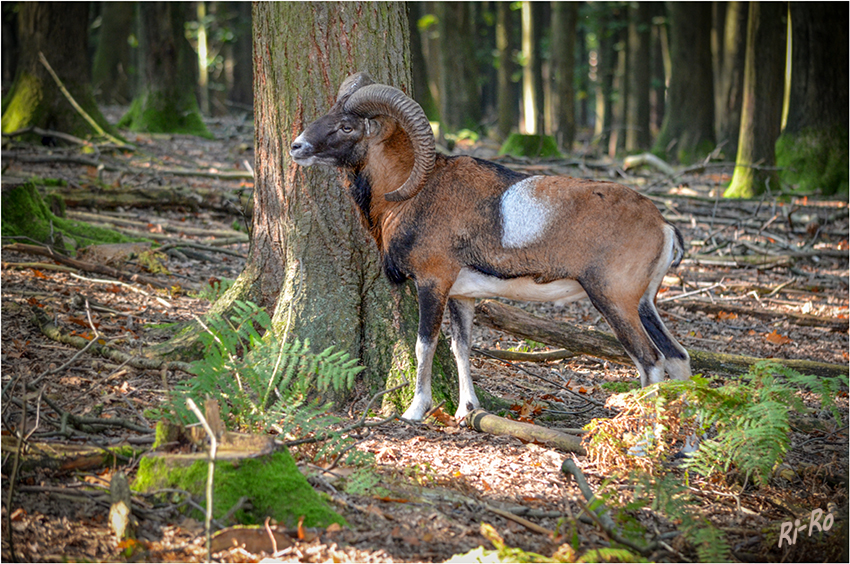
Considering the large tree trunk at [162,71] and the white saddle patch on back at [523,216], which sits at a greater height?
the large tree trunk at [162,71]

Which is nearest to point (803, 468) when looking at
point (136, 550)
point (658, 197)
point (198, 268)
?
point (136, 550)

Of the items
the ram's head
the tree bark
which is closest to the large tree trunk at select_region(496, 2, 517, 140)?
the tree bark

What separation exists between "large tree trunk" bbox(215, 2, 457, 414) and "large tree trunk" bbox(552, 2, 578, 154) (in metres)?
18.3

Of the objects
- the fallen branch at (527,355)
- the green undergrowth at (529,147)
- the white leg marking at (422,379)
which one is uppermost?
the green undergrowth at (529,147)

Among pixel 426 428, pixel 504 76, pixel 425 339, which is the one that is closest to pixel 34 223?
pixel 425 339

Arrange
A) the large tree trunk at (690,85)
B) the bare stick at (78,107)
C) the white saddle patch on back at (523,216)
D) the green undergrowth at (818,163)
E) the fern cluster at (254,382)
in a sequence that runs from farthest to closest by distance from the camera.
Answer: the large tree trunk at (690,85) < the green undergrowth at (818,163) < the bare stick at (78,107) < the white saddle patch on back at (523,216) < the fern cluster at (254,382)

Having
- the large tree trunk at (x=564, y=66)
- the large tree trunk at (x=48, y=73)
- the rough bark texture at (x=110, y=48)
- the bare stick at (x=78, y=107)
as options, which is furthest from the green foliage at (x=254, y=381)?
the rough bark texture at (x=110, y=48)

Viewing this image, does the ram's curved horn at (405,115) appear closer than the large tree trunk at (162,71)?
Yes

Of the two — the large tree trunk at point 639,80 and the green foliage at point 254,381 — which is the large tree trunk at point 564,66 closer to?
the large tree trunk at point 639,80

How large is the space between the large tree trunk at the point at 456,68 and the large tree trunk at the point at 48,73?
11.9 meters

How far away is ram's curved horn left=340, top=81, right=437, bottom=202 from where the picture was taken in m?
5.50

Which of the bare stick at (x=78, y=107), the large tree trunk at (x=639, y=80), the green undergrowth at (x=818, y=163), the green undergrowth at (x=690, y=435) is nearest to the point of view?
the green undergrowth at (x=690, y=435)

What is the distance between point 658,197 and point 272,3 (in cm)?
1009

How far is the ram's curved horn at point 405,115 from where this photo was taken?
18.1 ft
